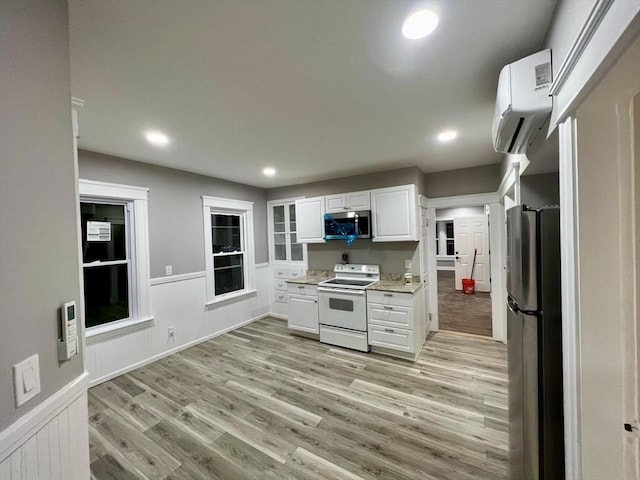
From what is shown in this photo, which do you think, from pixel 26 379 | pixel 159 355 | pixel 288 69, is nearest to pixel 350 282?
pixel 159 355

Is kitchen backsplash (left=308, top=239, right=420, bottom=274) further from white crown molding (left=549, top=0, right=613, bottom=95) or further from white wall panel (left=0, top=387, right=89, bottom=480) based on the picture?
white wall panel (left=0, top=387, right=89, bottom=480)

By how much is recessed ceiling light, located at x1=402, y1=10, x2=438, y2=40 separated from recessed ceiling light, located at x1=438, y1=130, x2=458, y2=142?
55.0 inches

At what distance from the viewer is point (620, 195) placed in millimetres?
881

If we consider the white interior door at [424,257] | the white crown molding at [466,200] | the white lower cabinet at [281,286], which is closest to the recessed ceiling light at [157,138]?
the white lower cabinet at [281,286]

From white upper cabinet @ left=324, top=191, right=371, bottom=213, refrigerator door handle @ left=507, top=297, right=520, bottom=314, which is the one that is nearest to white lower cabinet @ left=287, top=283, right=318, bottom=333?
white upper cabinet @ left=324, top=191, right=371, bottom=213

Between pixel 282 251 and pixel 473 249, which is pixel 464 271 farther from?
pixel 282 251

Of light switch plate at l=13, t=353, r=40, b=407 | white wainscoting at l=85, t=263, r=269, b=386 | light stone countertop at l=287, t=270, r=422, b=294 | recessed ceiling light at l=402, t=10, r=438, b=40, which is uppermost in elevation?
recessed ceiling light at l=402, t=10, r=438, b=40

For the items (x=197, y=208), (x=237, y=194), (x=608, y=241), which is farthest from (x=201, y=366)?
(x=608, y=241)

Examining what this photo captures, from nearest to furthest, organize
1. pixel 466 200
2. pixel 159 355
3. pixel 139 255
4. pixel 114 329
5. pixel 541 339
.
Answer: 1. pixel 541 339
2. pixel 114 329
3. pixel 139 255
4. pixel 159 355
5. pixel 466 200

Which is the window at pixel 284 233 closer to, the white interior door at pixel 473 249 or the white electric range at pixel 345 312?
the white electric range at pixel 345 312

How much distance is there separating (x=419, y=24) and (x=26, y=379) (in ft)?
6.57

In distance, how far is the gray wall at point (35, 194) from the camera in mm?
710

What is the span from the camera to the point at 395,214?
3518mm

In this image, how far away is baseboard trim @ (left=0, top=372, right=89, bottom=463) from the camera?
673mm
